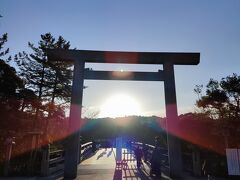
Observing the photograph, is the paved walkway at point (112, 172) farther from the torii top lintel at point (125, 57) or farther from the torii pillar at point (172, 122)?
the torii top lintel at point (125, 57)

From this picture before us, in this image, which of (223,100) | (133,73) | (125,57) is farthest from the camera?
(223,100)


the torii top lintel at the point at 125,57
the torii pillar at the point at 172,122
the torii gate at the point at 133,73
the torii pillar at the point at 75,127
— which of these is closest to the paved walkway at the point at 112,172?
the torii pillar at the point at 75,127

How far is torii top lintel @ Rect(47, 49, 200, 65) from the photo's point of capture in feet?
31.4

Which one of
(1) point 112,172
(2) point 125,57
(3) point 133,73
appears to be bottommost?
(1) point 112,172

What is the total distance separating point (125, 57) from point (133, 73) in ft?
2.71

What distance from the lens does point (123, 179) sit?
8.54 m

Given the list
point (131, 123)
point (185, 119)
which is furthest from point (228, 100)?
point (131, 123)

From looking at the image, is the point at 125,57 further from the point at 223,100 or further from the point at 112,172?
the point at 223,100

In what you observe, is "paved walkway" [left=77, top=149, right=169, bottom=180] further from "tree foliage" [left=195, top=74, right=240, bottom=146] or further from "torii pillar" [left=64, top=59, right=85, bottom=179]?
"tree foliage" [left=195, top=74, right=240, bottom=146]

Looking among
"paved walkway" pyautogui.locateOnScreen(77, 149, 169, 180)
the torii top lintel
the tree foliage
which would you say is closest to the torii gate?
the torii top lintel

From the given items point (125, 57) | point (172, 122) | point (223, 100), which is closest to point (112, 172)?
point (172, 122)

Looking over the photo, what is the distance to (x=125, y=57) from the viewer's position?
967cm

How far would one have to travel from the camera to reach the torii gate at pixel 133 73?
8.91 metres

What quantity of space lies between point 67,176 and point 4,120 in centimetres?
713
